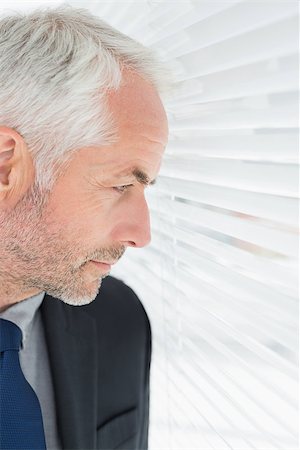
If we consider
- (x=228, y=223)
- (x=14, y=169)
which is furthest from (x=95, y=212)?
(x=228, y=223)

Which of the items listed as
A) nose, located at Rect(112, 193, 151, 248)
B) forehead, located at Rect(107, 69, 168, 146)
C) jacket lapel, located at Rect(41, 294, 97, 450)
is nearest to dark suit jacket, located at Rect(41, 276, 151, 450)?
jacket lapel, located at Rect(41, 294, 97, 450)

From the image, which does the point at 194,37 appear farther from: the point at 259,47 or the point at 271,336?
the point at 271,336

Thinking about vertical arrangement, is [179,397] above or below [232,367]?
below

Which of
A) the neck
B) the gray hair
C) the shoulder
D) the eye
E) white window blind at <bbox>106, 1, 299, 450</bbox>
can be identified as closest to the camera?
white window blind at <bbox>106, 1, 299, 450</bbox>

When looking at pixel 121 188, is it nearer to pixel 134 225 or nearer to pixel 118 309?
pixel 134 225

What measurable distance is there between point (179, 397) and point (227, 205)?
60 cm

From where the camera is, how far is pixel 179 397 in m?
1.57

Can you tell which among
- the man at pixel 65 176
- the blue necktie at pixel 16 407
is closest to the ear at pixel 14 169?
the man at pixel 65 176

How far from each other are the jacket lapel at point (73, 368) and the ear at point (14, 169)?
0.34 metres

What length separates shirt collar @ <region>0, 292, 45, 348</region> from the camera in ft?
4.75

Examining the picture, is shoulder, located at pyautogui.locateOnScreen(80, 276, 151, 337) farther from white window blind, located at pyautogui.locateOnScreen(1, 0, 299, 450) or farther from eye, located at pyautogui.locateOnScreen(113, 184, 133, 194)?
eye, located at pyautogui.locateOnScreen(113, 184, 133, 194)

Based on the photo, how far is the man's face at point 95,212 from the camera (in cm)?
127

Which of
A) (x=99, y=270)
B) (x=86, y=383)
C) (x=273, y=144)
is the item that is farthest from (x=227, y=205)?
(x=86, y=383)

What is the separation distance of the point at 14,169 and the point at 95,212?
181mm
